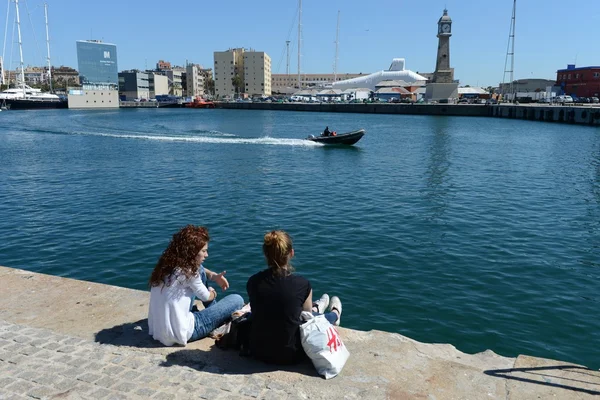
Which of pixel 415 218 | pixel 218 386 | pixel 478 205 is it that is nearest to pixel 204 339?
pixel 218 386

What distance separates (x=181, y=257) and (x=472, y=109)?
103784 millimetres

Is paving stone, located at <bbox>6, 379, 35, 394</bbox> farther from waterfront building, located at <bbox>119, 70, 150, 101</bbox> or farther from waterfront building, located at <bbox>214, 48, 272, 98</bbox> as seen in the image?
waterfront building, located at <bbox>214, 48, 272, 98</bbox>

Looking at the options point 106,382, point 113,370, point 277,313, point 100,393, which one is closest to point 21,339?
point 113,370

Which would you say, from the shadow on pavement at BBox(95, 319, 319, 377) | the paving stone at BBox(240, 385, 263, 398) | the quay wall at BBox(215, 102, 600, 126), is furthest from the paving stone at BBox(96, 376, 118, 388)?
the quay wall at BBox(215, 102, 600, 126)

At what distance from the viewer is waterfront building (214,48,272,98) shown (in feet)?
631

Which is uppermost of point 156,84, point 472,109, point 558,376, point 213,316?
point 156,84

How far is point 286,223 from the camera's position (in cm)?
1664

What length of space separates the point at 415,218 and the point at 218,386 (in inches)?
534

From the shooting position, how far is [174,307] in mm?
5492

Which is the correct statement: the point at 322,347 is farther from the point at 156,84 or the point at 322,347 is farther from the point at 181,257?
the point at 156,84

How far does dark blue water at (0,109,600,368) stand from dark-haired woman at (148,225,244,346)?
175 inches

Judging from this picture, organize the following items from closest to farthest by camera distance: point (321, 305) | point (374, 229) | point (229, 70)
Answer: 1. point (321, 305)
2. point (374, 229)
3. point (229, 70)

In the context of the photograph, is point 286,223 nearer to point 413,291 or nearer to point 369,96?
point 413,291

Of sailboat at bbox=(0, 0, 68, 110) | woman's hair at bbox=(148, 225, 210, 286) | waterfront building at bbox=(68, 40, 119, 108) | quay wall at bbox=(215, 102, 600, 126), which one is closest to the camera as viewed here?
woman's hair at bbox=(148, 225, 210, 286)
